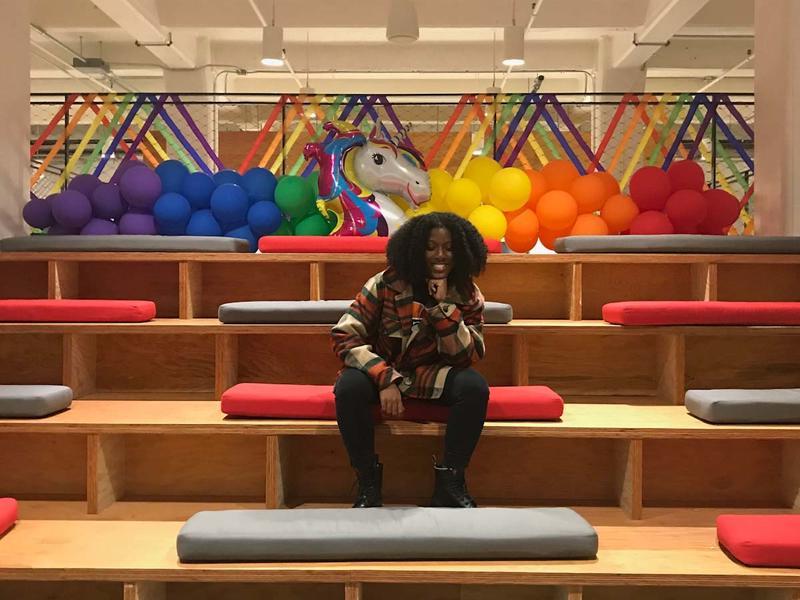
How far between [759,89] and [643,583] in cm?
310

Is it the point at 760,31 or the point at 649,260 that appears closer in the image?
the point at 649,260

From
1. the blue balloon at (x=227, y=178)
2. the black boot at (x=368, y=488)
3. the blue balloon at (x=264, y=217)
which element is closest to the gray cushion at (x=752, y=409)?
the black boot at (x=368, y=488)

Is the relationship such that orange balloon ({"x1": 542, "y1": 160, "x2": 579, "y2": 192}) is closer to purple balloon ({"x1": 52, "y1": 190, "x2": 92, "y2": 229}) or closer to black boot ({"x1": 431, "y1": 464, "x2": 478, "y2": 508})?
black boot ({"x1": 431, "y1": 464, "x2": 478, "y2": 508})

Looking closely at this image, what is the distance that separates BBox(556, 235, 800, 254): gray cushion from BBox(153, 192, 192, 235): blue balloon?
6.62 feet

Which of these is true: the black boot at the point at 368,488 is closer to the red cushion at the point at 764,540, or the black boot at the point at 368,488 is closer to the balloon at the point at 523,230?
the red cushion at the point at 764,540

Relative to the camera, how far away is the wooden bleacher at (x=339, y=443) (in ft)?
7.86

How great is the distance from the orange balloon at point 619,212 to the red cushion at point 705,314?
1.18 metres

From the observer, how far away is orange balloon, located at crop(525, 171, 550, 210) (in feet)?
14.9

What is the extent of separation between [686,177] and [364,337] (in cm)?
246

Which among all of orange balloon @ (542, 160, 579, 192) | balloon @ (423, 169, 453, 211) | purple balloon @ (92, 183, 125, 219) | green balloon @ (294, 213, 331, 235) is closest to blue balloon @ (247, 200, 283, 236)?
green balloon @ (294, 213, 331, 235)

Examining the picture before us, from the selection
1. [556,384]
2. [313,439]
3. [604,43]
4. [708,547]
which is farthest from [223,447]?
[604,43]

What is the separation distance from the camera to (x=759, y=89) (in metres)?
4.39

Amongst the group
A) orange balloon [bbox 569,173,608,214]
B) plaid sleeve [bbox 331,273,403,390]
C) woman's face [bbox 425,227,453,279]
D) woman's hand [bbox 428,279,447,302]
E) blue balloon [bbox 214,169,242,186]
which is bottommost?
plaid sleeve [bbox 331,273,403,390]

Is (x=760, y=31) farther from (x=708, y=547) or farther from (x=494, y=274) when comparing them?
(x=708, y=547)
